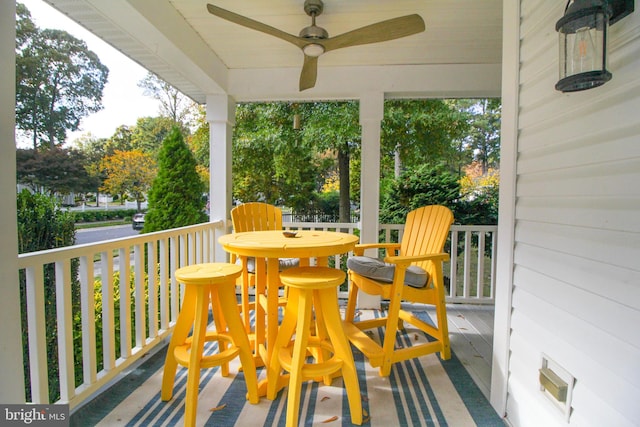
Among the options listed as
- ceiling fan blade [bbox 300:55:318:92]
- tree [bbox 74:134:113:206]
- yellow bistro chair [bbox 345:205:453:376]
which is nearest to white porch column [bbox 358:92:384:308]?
yellow bistro chair [bbox 345:205:453:376]

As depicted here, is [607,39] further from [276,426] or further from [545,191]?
[276,426]

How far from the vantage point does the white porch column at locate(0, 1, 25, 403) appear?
1049 mm

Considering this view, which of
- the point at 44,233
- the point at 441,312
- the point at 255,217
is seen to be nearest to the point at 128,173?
the point at 44,233

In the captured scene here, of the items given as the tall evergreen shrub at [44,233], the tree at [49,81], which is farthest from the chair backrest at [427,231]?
the tree at [49,81]

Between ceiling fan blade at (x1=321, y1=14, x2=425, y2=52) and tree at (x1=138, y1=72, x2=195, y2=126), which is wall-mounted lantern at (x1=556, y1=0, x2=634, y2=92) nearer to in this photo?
ceiling fan blade at (x1=321, y1=14, x2=425, y2=52)

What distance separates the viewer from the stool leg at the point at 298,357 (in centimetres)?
141

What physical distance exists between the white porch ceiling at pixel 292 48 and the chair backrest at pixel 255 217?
124 centimetres

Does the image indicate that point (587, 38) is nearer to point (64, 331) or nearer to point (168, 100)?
point (64, 331)

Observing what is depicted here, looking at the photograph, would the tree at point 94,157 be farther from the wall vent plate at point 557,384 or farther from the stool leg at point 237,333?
the wall vent plate at point 557,384

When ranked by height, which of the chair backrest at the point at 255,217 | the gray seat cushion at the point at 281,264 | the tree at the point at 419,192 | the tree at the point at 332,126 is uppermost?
the tree at the point at 332,126

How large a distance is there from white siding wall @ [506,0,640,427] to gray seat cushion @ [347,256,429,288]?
2.24ft

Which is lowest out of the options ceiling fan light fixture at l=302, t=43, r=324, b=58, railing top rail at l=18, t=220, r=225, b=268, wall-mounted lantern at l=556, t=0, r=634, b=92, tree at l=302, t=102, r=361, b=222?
railing top rail at l=18, t=220, r=225, b=268

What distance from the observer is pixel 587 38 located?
3.15 feet

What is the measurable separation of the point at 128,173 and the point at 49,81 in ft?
8.20
